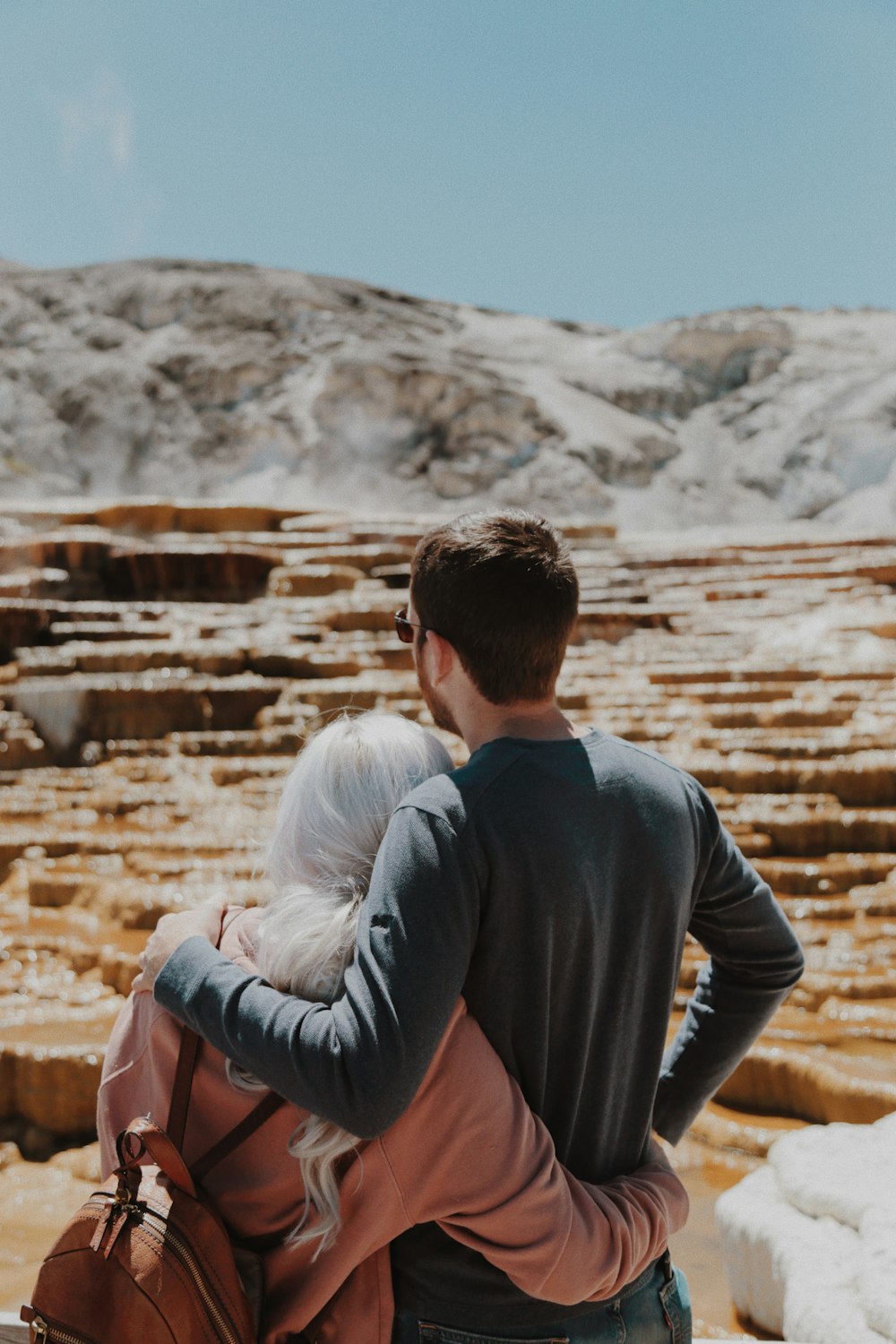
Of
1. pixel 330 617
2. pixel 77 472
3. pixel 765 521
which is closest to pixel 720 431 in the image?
pixel 765 521

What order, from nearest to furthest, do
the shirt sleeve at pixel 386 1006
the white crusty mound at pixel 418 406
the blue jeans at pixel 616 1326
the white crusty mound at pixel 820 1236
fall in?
the shirt sleeve at pixel 386 1006
the blue jeans at pixel 616 1326
the white crusty mound at pixel 820 1236
the white crusty mound at pixel 418 406

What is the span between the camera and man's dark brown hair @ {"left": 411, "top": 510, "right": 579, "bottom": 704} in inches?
46.3

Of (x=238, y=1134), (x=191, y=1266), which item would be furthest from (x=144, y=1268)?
(x=238, y=1134)

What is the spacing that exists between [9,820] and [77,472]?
23864 millimetres

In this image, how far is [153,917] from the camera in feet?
16.9

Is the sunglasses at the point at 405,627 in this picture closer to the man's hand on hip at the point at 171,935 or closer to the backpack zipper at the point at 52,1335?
the man's hand on hip at the point at 171,935

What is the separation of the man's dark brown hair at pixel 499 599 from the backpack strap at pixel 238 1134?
1.59 ft

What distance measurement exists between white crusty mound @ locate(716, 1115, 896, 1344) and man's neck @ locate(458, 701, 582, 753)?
142 centimetres

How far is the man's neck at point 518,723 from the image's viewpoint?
47.6 inches

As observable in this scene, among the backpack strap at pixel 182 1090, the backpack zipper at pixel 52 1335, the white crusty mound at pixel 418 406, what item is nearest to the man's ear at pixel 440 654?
the backpack strap at pixel 182 1090

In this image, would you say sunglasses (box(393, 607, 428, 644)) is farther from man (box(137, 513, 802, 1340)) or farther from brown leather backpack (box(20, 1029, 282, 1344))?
brown leather backpack (box(20, 1029, 282, 1344))

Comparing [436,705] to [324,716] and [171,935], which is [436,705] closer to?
[171,935]

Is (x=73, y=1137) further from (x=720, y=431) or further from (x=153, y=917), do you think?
(x=720, y=431)

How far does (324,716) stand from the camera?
7.31 meters
